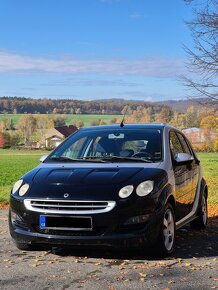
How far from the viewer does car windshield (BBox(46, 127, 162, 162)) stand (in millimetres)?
6457

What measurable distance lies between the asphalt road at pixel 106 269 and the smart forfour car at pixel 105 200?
23cm

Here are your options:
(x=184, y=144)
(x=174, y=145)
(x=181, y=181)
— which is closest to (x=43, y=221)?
(x=181, y=181)

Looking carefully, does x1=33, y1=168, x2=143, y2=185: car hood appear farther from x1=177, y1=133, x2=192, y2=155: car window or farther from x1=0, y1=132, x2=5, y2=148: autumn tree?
x1=0, y1=132, x2=5, y2=148: autumn tree

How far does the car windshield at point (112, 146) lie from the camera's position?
6.46 meters

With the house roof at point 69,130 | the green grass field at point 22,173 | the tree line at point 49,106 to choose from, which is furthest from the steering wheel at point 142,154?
the tree line at point 49,106

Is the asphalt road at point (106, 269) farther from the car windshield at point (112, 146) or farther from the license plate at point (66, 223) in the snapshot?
the car windshield at point (112, 146)

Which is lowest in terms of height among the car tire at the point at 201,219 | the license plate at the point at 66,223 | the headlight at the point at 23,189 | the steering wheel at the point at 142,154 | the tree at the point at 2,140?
the tree at the point at 2,140

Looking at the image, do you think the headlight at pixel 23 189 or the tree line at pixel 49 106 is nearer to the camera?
the headlight at pixel 23 189

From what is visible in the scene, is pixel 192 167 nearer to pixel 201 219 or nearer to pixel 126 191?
pixel 201 219

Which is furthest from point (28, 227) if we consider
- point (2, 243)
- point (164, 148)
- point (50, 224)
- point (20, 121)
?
point (20, 121)

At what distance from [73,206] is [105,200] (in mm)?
360

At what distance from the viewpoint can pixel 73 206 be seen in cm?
532

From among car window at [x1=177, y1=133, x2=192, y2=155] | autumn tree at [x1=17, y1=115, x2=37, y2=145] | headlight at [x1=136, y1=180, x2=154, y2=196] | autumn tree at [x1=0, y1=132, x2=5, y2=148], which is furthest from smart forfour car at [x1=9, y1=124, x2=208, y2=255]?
autumn tree at [x1=17, y1=115, x2=37, y2=145]

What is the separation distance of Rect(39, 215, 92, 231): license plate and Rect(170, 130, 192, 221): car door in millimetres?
1500
